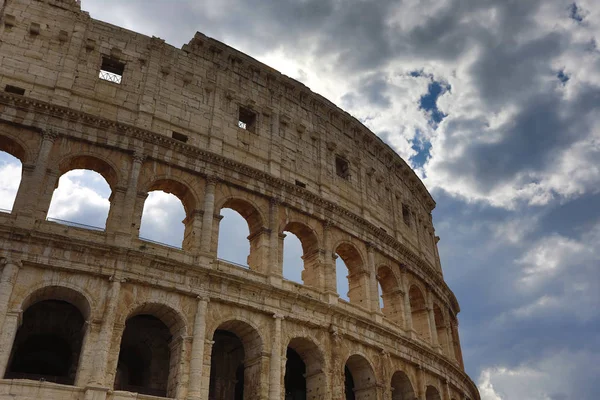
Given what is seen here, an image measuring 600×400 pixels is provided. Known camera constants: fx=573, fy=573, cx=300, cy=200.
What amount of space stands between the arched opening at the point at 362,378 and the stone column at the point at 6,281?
11.3m

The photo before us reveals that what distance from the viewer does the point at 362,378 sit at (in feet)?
67.6

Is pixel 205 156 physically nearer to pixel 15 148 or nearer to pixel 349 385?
pixel 15 148

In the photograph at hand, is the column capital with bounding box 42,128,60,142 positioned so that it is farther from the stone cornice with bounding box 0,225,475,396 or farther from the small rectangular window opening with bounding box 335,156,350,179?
the small rectangular window opening with bounding box 335,156,350,179

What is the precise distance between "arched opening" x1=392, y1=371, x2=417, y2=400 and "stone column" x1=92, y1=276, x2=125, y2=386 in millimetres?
11259

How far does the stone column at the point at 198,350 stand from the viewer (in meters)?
15.6

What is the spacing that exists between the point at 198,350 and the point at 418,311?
13308 millimetres

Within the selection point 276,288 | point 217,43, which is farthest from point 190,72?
point 276,288

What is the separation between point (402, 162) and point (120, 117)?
15.5 metres

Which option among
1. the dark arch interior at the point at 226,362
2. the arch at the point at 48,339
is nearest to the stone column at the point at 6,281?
the arch at the point at 48,339

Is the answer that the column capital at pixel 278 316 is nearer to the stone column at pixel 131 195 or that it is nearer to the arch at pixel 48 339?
the stone column at pixel 131 195

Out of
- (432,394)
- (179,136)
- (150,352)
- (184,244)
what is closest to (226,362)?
(150,352)

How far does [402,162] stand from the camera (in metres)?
29.7

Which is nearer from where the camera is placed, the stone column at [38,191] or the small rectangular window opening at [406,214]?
the stone column at [38,191]

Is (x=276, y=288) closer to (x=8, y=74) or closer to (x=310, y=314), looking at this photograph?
(x=310, y=314)
